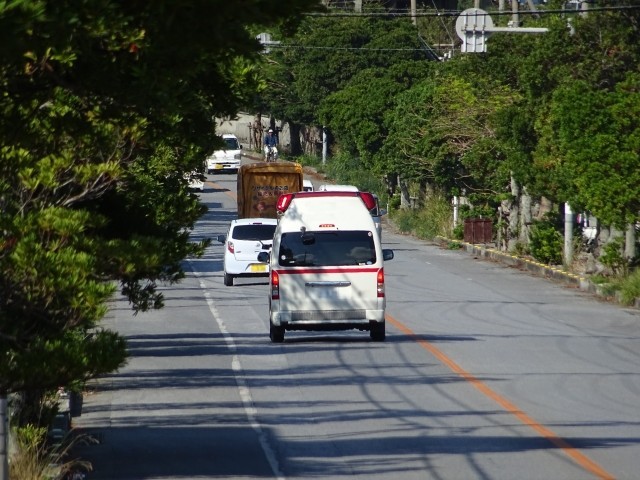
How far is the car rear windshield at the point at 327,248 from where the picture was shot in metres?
22.5

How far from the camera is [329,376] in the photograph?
18.8 metres

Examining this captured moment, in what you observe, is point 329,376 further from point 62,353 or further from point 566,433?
point 62,353

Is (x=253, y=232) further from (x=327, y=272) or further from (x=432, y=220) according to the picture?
Answer: (x=432, y=220)

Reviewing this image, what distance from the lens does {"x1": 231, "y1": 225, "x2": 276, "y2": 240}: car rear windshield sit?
3456 cm

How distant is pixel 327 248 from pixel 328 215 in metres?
0.59

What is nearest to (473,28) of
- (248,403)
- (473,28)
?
(473,28)

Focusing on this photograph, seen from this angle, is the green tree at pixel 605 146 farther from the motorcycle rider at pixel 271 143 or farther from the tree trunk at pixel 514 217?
the motorcycle rider at pixel 271 143

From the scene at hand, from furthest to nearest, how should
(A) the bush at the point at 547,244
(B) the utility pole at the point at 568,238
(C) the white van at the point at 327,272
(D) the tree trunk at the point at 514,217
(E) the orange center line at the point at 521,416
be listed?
(D) the tree trunk at the point at 514,217, (A) the bush at the point at 547,244, (B) the utility pole at the point at 568,238, (C) the white van at the point at 327,272, (E) the orange center line at the point at 521,416

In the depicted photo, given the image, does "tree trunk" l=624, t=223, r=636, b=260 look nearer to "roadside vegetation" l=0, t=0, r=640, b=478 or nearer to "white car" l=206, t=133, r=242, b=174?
"roadside vegetation" l=0, t=0, r=640, b=478

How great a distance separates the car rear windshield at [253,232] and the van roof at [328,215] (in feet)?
37.5

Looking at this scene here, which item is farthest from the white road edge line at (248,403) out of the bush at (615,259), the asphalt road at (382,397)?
the bush at (615,259)

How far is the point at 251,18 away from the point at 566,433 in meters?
9.29

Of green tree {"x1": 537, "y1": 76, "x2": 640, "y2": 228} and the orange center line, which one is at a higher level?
green tree {"x1": 537, "y1": 76, "x2": 640, "y2": 228}

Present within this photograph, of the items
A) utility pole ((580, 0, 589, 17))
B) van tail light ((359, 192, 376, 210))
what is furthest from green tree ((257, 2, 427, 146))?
utility pole ((580, 0, 589, 17))
